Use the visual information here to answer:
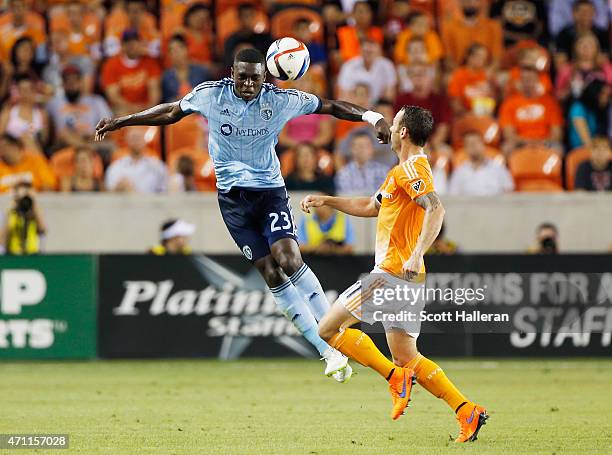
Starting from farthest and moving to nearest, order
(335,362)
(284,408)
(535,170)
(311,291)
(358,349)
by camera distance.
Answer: (535,170) < (284,408) < (311,291) < (335,362) < (358,349)

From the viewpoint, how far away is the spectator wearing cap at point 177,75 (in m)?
19.1

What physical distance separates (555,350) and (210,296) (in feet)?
14.8

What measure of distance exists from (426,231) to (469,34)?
12.8 metres

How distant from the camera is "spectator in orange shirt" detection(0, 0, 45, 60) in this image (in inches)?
787

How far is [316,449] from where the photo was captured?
8164 millimetres

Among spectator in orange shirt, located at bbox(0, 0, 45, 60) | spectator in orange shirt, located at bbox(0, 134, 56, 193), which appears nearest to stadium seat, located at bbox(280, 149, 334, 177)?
spectator in orange shirt, located at bbox(0, 134, 56, 193)

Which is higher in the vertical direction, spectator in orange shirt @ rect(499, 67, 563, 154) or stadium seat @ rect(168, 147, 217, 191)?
spectator in orange shirt @ rect(499, 67, 563, 154)

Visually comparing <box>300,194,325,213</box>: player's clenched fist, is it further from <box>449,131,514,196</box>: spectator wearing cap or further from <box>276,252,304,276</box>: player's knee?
<box>449,131,514,196</box>: spectator wearing cap

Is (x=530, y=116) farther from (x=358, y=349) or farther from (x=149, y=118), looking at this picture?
(x=358, y=349)

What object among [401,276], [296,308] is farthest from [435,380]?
[296,308]

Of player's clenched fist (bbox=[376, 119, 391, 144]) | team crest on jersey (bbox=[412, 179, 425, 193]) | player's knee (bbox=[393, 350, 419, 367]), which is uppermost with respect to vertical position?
player's clenched fist (bbox=[376, 119, 391, 144])

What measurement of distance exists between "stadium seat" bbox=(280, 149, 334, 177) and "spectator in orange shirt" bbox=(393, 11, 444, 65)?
8.82ft

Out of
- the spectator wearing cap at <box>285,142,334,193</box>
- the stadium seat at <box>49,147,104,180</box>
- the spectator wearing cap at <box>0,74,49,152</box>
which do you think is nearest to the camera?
the spectator wearing cap at <box>285,142,334,193</box>

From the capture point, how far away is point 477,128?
18641 millimetres
